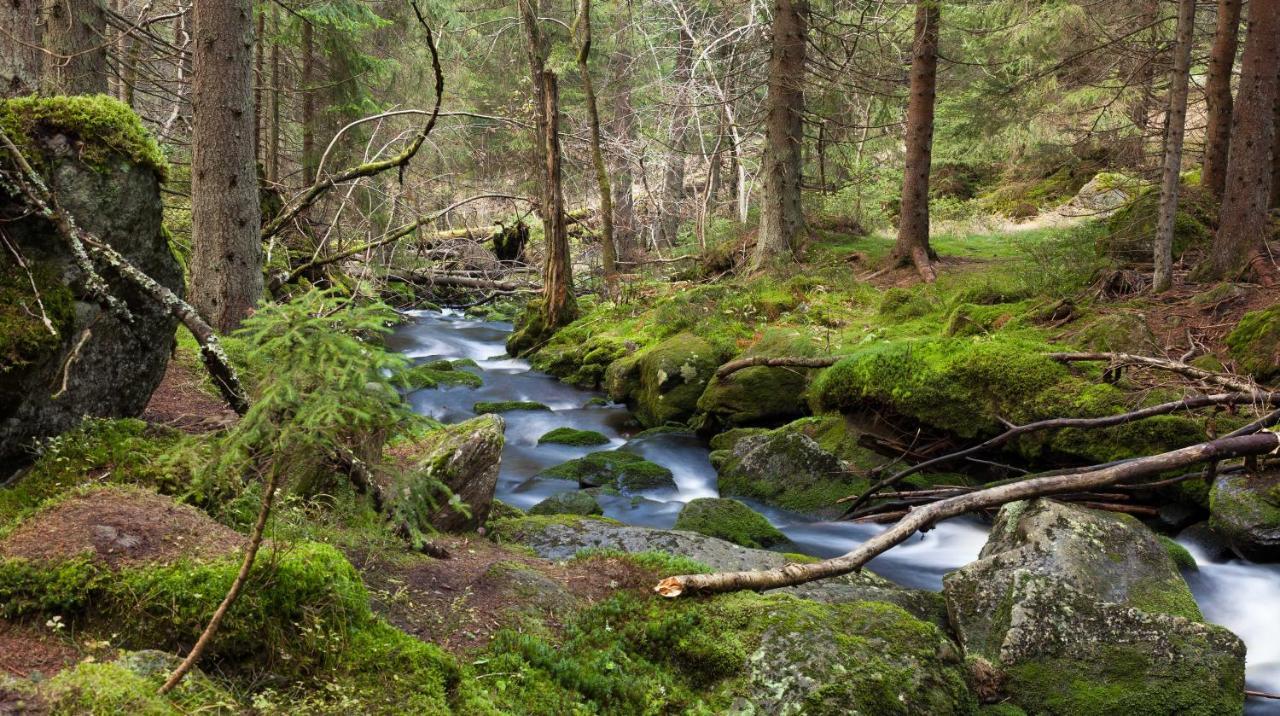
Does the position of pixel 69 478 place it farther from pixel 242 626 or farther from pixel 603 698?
pixel 603 698

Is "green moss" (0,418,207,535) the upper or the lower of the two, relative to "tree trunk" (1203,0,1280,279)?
lower

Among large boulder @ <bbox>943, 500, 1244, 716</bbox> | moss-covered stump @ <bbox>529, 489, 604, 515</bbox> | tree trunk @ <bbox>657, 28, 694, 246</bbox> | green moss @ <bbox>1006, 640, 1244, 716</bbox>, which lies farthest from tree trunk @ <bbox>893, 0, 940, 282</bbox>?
green moss @ <bbox>1006, 640, 1244, 716</bbox>

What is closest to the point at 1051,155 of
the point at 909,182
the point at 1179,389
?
the point at 909,182

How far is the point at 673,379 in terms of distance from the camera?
11.6 metres

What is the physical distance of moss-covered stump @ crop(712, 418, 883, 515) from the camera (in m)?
8.22

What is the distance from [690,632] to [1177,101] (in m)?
9.79

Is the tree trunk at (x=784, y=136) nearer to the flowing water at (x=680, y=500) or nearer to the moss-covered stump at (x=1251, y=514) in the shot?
the flowing water at (x=680, y=500)

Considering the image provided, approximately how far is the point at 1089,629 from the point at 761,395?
6.10 meters

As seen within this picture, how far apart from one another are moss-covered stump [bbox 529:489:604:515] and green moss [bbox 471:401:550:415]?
4.31 meters

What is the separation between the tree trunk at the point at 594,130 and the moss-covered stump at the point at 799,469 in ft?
27.9

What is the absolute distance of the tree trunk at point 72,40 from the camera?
8.39 m

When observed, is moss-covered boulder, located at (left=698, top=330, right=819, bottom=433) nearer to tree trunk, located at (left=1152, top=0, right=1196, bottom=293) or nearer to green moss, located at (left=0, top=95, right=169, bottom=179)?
tree trunk, located at (left=1152, top=0, right=1196, bottom=293)

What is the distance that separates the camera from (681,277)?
1867 centimetres

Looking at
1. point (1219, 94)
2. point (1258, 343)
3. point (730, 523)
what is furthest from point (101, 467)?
point (1219, 94)
